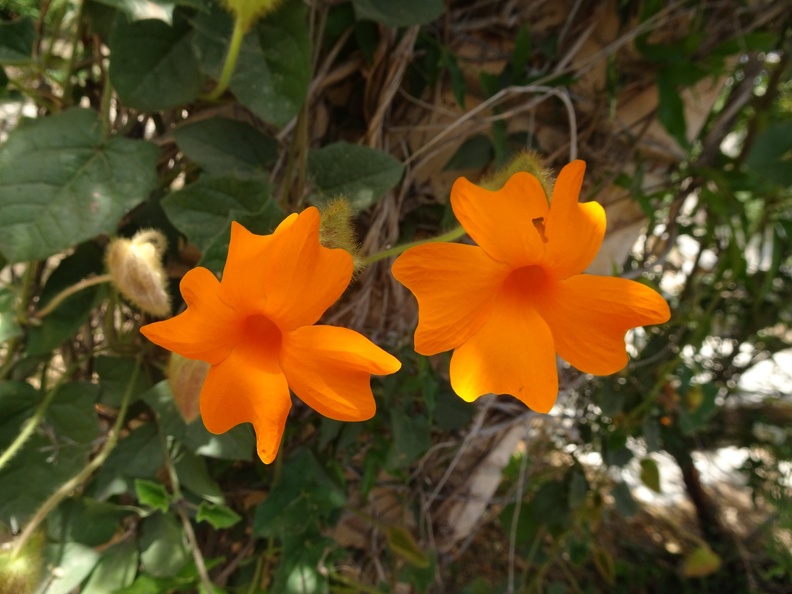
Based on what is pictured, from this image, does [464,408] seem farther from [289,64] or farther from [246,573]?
[289,64]

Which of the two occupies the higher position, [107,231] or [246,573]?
[107,231]

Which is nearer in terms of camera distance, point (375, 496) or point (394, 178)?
point (394, 178)

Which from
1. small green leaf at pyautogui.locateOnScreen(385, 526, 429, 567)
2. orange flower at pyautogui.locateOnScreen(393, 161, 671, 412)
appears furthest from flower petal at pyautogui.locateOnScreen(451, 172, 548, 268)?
small green leaf at pyautogui.locateOnScreen(385, 526, 429, 567)

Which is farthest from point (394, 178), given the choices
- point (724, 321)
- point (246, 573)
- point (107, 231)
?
point (724, 321)

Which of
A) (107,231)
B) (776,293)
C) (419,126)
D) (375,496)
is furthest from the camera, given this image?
(776,293)

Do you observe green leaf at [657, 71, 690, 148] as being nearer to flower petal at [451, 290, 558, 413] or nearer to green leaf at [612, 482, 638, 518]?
flower petal at [451, 290, 558, 413]

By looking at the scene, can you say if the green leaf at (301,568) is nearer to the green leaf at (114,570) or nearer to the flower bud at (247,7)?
the green leaf at (114,570)
